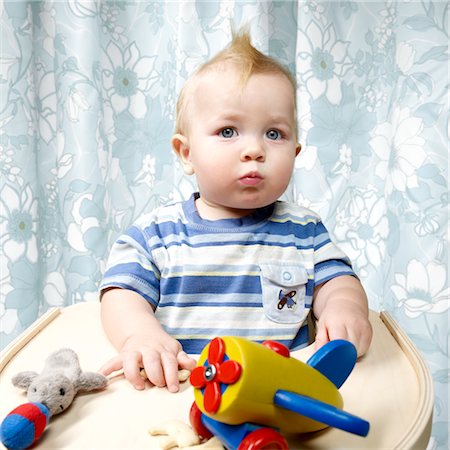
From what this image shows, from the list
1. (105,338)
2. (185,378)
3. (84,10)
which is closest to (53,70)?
(84,10)

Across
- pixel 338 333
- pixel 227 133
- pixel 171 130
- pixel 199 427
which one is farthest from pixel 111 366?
pixel 171 130

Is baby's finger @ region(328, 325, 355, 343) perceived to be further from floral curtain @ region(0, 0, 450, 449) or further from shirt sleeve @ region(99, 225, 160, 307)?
floral curtain @ region(0, 0, 450, 449)

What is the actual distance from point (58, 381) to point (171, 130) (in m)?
0.78

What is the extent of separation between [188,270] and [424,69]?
2.31 ft

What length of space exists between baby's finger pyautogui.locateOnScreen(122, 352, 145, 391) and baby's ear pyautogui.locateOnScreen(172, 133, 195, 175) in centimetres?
36

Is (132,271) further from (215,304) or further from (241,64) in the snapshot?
(241,64)

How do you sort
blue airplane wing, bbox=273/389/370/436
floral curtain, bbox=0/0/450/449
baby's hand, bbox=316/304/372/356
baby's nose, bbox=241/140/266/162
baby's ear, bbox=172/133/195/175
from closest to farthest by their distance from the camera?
blue airplane wing, bbox=273/389/370/436 < baby's hand, bbox=316/304/372/356 < baby's nose, bbox=241/140/266/162 < baby's ear, bbox=172/133/195/175 < floral curtain, bbox=0/0/450/449

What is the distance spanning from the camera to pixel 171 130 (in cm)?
127

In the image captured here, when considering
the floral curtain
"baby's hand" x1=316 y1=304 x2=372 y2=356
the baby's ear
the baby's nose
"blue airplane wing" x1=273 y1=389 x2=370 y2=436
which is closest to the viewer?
"blue airplane wing" x1=273 y1=389 x2=370 y2=436

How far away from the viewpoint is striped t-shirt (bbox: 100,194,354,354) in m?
0.84

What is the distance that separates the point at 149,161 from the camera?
4.25 ft

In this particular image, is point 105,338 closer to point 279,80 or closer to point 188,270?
point 188,270

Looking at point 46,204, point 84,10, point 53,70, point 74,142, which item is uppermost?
point 84,10

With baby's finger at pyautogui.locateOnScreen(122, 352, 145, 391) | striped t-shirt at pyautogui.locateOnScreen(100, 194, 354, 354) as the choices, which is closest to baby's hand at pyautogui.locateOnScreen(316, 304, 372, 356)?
striped t-shirt at pyautogui.locateOnScreen(100, 194, 354, 354)
